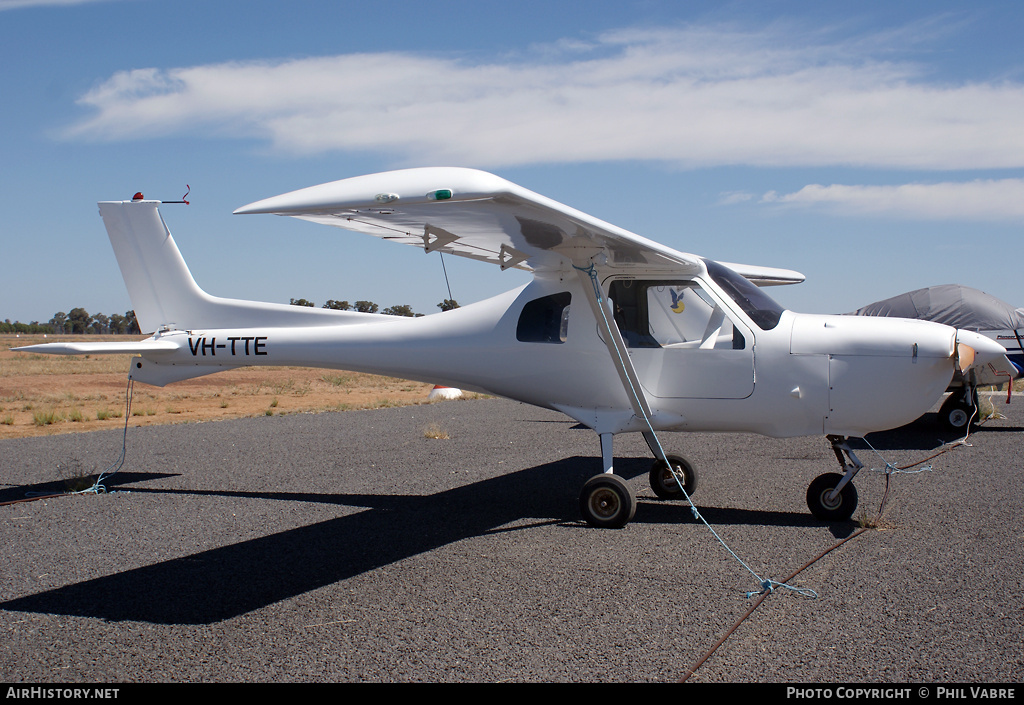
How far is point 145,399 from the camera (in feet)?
89.7

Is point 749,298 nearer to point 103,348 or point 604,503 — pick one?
point 604,503

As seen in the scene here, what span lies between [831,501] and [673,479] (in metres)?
1.66

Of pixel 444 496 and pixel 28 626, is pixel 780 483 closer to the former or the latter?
pixel 444 496

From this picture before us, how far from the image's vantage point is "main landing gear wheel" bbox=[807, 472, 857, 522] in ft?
22.7

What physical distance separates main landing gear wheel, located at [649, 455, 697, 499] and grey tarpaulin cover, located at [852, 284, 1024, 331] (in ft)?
33.2

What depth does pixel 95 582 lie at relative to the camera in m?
5.36

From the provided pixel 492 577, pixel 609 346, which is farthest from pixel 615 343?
pixel 492 577

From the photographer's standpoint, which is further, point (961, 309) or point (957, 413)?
point (961, 309)

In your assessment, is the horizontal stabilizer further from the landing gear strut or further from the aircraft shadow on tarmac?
the landing gear strut

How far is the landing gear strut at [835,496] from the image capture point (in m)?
6.90

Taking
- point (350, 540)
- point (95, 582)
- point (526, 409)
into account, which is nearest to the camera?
point (95, 582)
